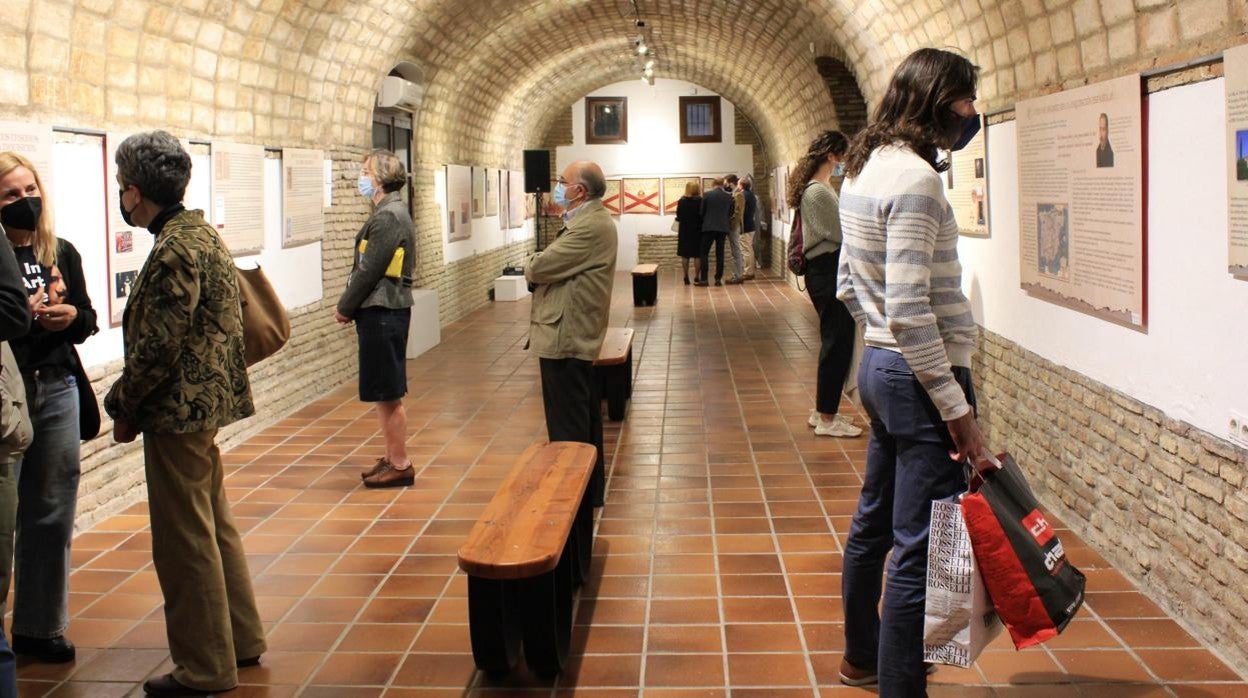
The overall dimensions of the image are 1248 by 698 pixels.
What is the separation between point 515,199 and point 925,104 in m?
17.2

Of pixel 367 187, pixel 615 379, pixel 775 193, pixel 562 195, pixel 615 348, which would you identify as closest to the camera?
pixel 562 195

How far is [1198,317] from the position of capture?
12.6 feet

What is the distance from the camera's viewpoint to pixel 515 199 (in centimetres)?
1984

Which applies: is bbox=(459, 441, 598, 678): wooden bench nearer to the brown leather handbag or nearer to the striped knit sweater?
the brown leather handbag

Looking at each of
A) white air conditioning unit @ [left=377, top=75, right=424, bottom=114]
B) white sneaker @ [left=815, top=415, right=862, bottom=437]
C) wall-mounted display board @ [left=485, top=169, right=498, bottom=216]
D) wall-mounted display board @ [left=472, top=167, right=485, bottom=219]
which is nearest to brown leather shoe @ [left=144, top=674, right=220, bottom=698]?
white sneaker @ [left=815, top=415, right=862, bottom=437]

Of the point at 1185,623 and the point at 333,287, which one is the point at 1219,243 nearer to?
the point at 1185,623

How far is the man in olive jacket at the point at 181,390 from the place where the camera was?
3301 mm

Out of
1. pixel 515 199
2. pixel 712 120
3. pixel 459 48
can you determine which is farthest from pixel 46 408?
pixel 712 120

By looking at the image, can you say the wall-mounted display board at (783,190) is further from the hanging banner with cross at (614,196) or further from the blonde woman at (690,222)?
the hanging banner with cross at (614,196)

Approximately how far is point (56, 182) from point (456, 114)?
9.73 m

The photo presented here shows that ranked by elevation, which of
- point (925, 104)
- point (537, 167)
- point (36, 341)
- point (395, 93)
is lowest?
point (36, 341)

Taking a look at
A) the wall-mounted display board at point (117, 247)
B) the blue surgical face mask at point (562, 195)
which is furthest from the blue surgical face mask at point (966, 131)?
the wall-mounted display board at point (117, 247)

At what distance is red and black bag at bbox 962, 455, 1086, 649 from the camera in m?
2.76

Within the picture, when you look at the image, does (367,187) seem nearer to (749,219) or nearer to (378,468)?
(378,468)
